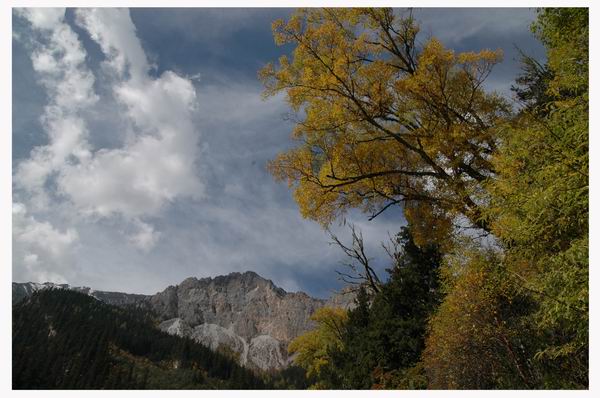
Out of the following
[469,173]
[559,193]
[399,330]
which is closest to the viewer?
[559,193]

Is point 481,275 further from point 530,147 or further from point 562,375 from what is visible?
point 530,147

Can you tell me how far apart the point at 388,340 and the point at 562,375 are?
→ 909 cm

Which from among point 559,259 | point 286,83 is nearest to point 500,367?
point 559,259

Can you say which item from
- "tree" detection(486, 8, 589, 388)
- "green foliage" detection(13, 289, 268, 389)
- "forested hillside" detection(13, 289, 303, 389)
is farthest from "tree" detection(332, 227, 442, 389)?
"forested hillside" detection(13, 289, 303, 389)

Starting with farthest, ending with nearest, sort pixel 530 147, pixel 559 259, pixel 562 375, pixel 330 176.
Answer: pixel 330 176
pixel 562 375
pixel 530 147
pixel 559 259

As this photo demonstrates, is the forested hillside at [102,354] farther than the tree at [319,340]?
Yes

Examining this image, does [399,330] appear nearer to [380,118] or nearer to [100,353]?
[380,118]

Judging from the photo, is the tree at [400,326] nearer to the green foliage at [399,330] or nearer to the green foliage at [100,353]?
the green foliage at [399,330]

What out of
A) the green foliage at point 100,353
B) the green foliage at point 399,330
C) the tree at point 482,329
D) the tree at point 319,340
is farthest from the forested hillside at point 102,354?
the tree at point 482,329

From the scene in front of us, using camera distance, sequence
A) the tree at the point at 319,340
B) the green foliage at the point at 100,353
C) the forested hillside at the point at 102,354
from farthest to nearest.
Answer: the forested hillside at the point at 102,354 → the green foliage at the point at 100,353 → the tree at the point at 319,340

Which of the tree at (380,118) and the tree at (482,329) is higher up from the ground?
the tree at (380,118)

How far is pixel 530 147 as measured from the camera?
281 inches

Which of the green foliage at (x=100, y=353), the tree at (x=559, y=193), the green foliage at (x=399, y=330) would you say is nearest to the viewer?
the tree at (x=559, y=193)

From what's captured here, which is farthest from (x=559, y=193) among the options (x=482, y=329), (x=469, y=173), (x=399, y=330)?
(x=399, y=330)
